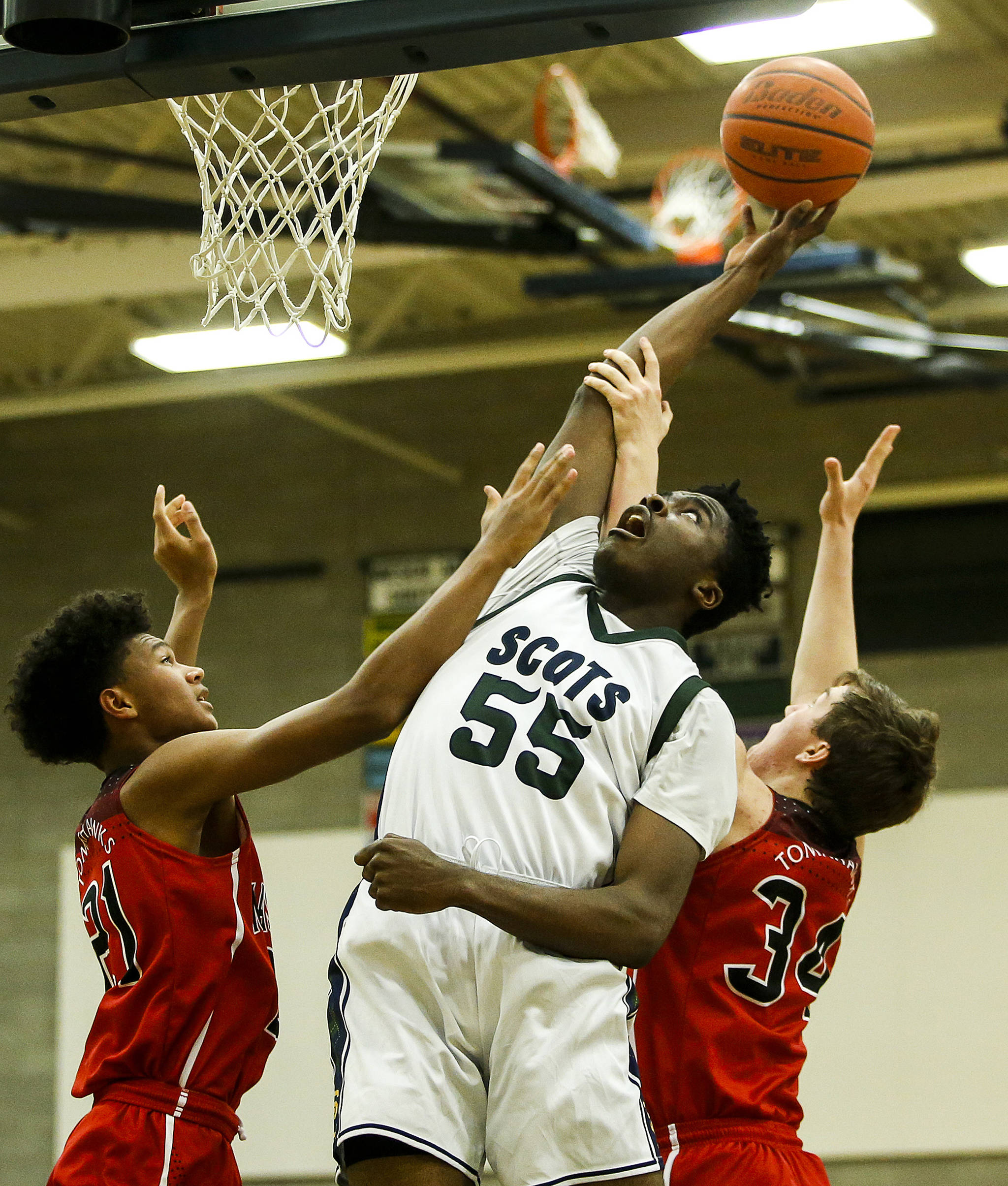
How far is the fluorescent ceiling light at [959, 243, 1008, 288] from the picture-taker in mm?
9555

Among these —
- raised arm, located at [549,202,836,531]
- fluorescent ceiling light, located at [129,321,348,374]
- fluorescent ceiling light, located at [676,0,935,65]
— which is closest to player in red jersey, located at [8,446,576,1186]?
raised arm, located at [549,202,836,531]

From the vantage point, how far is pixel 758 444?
A: 499 inches

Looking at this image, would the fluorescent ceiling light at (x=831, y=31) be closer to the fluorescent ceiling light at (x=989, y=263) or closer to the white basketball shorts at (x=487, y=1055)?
the fluorescent ceiling light at (x=989, y=263)

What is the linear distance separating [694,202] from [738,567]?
18.0ft

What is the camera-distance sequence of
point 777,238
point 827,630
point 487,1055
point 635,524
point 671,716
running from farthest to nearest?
point 827,630, point 777,238, point 635,524, point 671,716, point 487,1055

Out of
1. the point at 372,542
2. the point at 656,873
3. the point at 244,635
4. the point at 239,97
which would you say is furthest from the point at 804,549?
the point at 656,873

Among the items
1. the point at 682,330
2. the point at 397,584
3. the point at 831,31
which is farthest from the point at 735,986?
the point at 397,584

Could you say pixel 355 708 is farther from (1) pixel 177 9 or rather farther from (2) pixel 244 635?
(2) pixel 244 635

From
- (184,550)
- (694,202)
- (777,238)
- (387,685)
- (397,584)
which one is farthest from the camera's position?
(397,584)

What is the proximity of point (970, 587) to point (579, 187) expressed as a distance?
5.79 metres

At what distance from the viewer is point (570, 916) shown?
8.39 feet

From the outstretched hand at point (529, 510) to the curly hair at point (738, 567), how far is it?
36cm

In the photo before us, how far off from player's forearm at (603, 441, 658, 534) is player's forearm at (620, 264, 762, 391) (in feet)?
0.81

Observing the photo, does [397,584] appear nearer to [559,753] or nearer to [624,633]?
[624,633]
